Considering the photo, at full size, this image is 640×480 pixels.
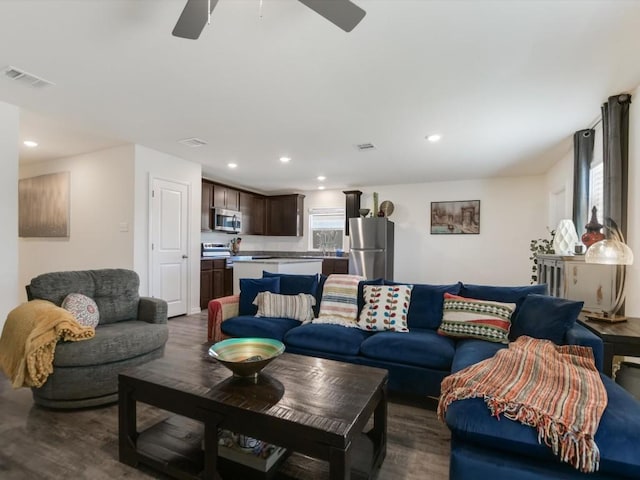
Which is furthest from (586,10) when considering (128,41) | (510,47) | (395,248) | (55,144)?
(55,144)

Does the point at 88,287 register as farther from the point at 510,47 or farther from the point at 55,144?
→ the point at 510,47

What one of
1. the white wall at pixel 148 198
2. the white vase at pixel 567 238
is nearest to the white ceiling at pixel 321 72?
the white wall at pixel 148 198

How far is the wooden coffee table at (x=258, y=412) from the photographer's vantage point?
1222 mm

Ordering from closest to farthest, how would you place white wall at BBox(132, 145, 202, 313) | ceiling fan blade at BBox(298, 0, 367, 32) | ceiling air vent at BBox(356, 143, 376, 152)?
ceiling fan blade at BBox(298, 0, 367, 32), ceiling air vent at BBox(356, 143, 376, 152), white wall at BBox(132, 145, 202, 313)

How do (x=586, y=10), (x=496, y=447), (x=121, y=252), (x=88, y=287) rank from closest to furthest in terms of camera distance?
(x=496, y=447)
(x=586, y=10)
(x=88, y=287)
(x=121, y=252)

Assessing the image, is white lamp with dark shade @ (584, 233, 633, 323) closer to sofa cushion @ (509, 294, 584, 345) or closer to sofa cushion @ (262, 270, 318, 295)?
sofa cushion @ (509, 294, 584, 345)

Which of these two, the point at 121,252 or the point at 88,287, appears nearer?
the point at 88,287

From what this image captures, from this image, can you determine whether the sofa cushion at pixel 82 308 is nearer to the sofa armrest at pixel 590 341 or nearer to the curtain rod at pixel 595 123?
the sofa armrest at pixel 590 341

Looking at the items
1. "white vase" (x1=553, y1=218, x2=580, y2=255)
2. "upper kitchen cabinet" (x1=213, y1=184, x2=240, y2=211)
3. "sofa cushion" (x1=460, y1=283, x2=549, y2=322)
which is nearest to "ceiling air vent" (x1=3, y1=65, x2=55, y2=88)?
"upper kitchen cabinet" (x1=213, y1=184, x2=240, y2=211)

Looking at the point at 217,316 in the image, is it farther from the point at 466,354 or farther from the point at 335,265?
the point at 335,265

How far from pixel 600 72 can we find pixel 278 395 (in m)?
3.10

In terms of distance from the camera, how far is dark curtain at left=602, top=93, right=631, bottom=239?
2631mm

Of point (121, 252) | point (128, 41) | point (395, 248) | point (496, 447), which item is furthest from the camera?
point (395, 248)

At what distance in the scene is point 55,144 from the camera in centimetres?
431
